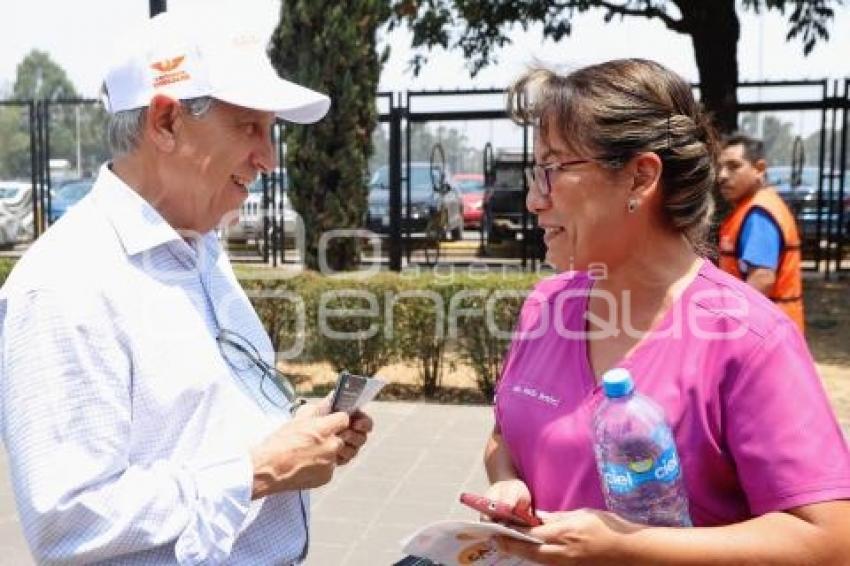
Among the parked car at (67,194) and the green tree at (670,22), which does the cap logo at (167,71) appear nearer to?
the green tree at (670,22)

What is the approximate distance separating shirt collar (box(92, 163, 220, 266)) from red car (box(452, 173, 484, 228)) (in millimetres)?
18795

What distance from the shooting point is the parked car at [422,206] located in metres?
15.4

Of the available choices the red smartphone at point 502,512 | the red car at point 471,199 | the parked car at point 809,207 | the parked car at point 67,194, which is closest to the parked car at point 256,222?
the parked car at point 67,194

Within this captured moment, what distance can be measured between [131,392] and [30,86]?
134143 mm

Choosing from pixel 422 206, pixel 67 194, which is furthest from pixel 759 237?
pixel 67 194

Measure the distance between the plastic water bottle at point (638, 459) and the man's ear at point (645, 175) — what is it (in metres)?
0.34

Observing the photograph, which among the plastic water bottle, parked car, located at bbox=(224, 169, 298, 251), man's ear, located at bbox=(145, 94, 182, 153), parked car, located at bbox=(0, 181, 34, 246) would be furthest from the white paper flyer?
parked car, located at bbox=(0, 181, 34, 246)

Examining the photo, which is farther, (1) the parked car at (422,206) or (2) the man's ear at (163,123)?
(1) the parked car at (422,206)

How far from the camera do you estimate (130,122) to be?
5.92 ft

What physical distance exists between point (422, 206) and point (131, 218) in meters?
15.0

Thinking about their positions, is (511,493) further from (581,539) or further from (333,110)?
(333,110)

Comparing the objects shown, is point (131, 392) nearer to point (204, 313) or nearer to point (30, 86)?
point (204, 313)

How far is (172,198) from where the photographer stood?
1856 millimetres

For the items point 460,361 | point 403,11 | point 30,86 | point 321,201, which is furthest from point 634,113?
point 30,86
